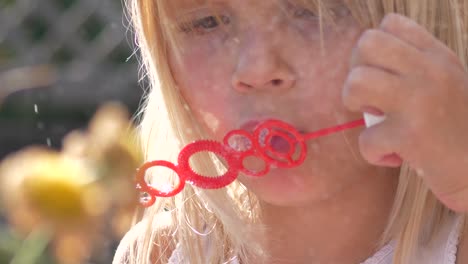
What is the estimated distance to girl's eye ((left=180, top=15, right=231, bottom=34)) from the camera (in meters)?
1.09

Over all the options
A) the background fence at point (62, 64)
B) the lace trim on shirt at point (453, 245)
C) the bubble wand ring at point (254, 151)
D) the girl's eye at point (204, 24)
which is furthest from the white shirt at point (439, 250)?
the background fence at point (62, 64)

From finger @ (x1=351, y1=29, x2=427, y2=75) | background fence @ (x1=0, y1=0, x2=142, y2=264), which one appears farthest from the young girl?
background fence @ (x1=0, y1=0, x2=142, y2=264)

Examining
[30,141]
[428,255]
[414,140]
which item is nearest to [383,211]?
[428,255]

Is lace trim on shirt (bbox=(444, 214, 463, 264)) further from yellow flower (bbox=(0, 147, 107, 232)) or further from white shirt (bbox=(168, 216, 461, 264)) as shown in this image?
yellow flower (bbox=(0, 147, 107, 232))

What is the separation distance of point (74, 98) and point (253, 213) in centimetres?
173

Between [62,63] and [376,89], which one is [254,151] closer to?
[376,89]

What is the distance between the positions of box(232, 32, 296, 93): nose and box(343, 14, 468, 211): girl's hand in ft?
0.49

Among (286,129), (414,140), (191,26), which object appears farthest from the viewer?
(191,26)

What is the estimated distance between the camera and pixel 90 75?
2938 millimetres

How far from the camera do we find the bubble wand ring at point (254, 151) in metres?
1.00

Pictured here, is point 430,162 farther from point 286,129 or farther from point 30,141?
point 30,141

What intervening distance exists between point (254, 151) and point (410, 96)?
23 cm

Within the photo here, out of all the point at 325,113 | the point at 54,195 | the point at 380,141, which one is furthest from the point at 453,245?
the point at 54,195

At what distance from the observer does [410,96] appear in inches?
32.5
